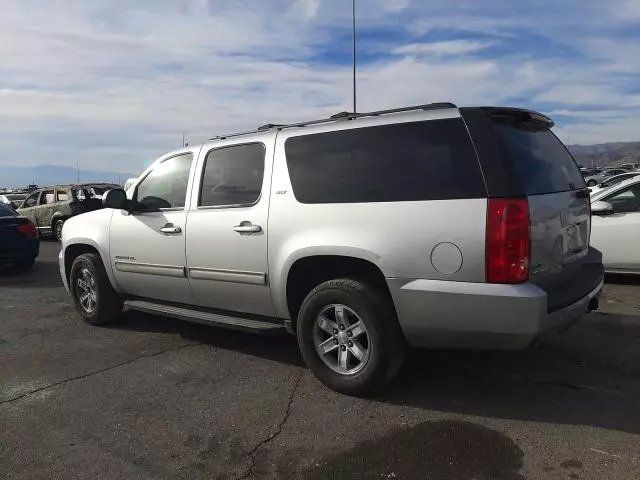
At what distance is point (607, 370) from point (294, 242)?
8.52ft

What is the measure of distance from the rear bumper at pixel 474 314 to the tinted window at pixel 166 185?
2357 millimetres

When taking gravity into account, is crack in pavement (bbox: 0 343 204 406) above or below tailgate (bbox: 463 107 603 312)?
below

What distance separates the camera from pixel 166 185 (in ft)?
17.3

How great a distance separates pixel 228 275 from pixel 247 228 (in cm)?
45

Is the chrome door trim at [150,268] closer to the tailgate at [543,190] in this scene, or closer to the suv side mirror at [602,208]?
the tailgate at [543,190]

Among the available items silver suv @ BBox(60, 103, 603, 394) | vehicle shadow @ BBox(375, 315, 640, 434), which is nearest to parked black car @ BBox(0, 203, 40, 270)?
silver suv @ BBox(60, 103, 603, 394)

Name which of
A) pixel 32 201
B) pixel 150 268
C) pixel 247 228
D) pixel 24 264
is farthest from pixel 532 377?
pixel 32 201

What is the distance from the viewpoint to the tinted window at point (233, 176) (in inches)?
177

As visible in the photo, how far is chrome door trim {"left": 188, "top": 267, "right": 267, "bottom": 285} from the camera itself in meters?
4.32

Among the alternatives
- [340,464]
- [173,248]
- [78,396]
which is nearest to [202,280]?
[173,248]

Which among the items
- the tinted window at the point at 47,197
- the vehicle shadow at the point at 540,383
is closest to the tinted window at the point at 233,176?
the vehicle shadow at the point at 540,383

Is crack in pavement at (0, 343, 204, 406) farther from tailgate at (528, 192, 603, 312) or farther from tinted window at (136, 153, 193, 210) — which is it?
tailgate at (528, 192, 603, 312)

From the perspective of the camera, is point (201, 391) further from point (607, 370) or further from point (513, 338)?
point (607, 370)

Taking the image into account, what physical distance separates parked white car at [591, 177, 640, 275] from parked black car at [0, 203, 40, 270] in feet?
30.3
